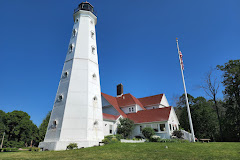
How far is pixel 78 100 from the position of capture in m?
15.3

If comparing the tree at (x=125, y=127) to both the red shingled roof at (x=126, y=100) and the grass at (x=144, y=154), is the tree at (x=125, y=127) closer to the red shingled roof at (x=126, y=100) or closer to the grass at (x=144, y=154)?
the red shingled roof at (x=126, y=100)

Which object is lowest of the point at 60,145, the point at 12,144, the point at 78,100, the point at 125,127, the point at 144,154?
the point at 12,144

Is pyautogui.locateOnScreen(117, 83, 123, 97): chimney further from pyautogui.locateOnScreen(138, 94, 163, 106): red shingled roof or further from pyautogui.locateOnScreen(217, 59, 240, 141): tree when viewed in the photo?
pyautogui.locateOnScreen(217, 59, 240, 141): tree

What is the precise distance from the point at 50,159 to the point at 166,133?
16587 mm

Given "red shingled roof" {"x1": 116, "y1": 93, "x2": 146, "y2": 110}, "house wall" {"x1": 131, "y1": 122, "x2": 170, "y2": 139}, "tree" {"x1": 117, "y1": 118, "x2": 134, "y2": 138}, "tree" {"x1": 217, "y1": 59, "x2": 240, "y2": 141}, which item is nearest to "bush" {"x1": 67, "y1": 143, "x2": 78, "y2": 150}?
"tree" {"x1": 117, "y1": 118, "x2": 134, "y2": 138}

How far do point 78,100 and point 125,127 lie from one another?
29.5ft

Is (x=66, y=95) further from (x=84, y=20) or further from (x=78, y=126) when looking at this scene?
(x=84, y=20)

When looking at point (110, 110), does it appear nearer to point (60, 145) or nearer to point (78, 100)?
point (78, 100)

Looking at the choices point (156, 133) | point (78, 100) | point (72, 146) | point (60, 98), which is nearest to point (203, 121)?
point (156, 133)

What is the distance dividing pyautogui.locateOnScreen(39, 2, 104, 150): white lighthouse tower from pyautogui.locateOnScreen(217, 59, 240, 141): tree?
886 inches

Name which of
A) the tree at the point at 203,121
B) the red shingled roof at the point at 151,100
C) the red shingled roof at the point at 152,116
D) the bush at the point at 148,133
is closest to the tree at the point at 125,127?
the bush at the point at 148,133

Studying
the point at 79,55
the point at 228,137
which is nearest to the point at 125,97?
the point at 79,55

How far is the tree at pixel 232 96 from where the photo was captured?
24812 millimetres

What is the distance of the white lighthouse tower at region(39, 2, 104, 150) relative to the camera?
13922mm
